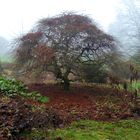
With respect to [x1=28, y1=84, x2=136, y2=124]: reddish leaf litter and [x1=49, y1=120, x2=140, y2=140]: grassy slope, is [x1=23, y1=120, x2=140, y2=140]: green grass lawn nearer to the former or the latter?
[x1=49, y1=120, x2=140, y2=140]: grassy slope

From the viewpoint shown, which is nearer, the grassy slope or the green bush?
the grassy slope

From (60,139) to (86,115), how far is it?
2478 millimetres

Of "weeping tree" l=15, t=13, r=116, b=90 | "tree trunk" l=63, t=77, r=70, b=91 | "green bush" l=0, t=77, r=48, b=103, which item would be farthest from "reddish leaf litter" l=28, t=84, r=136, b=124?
"weeping tree" l=15, t=13, r=116, b=90

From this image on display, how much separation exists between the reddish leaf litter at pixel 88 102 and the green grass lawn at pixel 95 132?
49cm

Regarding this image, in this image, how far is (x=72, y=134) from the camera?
9.39 meters

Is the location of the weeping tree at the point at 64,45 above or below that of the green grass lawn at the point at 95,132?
above

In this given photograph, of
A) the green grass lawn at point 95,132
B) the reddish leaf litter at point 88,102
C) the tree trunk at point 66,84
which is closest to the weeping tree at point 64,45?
the tree trunk at point 66,84

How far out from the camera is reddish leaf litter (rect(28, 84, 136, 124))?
1143 centimetres

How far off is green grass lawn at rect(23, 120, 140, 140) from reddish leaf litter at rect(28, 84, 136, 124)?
1.61ft

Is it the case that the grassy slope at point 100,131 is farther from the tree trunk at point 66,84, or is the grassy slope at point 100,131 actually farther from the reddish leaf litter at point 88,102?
the tree trunk at point 66,84

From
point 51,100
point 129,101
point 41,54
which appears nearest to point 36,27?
point 41,54

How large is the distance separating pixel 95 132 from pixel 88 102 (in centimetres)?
346

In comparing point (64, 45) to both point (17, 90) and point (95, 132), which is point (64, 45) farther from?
point (95, 132)

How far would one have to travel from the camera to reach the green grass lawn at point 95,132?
9242 millimetres
